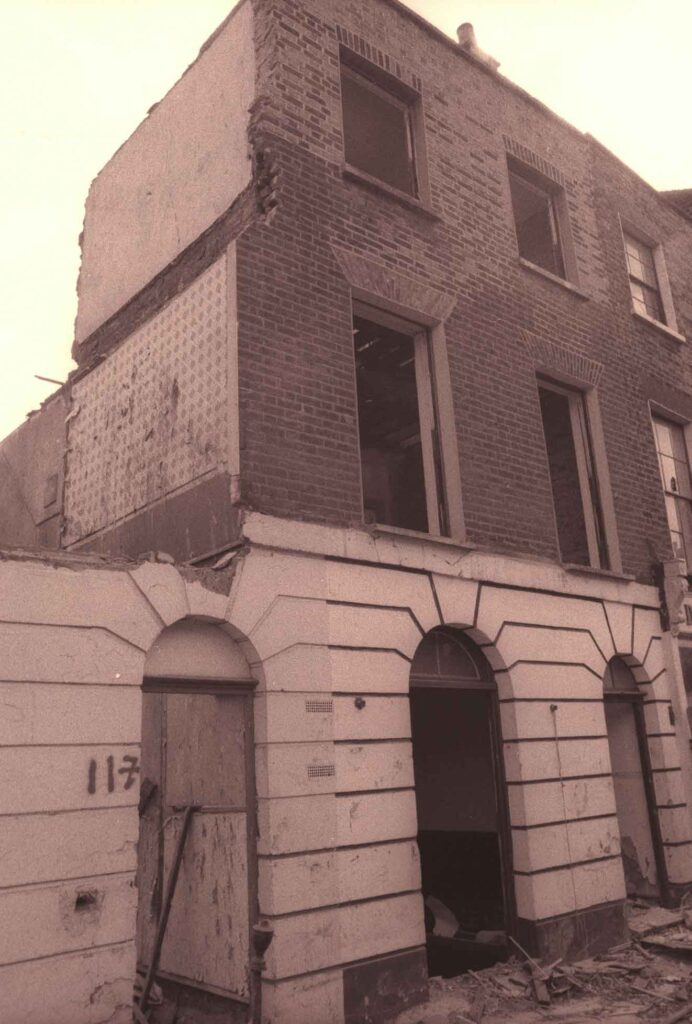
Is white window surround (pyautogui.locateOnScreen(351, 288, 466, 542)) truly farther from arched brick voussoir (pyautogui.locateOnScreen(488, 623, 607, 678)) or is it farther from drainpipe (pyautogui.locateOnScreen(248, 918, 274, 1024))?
drainpipe (pyautogui.locateOnScreen(248, 918, 274, 1024))

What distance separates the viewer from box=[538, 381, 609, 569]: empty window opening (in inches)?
385

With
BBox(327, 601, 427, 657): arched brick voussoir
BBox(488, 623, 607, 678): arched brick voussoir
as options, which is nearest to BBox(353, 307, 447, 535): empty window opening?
BBox(327, 601, 427, 657): arched brick voussoir

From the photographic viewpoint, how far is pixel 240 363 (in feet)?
21.9

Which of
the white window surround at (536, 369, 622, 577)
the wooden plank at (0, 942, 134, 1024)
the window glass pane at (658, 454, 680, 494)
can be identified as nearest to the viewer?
the wooden plank at (0, 942, 134, 1024)

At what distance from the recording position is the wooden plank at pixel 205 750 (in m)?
6.22

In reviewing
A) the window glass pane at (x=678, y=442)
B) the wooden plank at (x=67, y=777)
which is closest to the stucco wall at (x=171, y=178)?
the wooden plank at (x=67, y=777)

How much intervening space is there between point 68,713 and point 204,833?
1.98m

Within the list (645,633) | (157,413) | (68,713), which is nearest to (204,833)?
(68,713)

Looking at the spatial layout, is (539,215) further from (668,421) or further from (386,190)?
(386,190)

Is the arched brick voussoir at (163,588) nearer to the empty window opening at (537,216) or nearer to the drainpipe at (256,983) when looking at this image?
the drainpipe at (256,983)

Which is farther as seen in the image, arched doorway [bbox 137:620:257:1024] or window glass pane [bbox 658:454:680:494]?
window glass pane [bbox 658:454:680:494]

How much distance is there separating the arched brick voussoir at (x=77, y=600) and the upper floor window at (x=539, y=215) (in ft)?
25.2

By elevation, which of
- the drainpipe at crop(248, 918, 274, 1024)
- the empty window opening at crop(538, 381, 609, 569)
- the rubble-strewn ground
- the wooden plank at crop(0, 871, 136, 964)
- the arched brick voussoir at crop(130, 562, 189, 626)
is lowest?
the rubble-strewn ground

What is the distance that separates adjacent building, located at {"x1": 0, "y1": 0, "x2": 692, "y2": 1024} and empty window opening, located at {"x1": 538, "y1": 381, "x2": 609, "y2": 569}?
5cm
